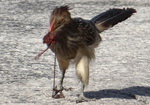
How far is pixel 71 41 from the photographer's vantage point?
5.35m

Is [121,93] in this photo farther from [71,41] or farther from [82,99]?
[71,41]

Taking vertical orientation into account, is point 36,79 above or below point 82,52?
below

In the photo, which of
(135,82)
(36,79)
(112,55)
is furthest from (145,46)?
(36,79)

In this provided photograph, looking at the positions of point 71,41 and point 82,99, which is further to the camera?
point 82,99

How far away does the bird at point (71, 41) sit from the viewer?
17.0 ft

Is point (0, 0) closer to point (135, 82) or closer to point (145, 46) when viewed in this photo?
point (145, 46)

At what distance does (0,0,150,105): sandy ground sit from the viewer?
5652mm

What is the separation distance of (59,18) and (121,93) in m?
1.03

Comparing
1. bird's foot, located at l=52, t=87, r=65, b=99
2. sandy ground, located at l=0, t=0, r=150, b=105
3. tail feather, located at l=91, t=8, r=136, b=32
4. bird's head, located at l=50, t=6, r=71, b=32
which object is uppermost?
bird's head, located at l=50, t=6, r=71, b=32

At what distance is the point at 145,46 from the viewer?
24.0ft

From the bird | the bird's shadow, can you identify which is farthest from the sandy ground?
the bird

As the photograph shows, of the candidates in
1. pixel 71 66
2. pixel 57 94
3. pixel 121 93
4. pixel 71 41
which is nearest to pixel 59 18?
pixel 71 41

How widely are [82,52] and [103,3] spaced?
386cm

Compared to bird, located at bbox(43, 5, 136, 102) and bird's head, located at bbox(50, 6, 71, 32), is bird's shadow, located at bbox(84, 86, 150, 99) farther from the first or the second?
bird's head, located at bbox(50, 6, 71, 32)
